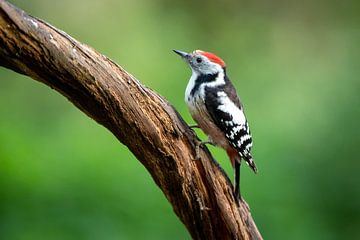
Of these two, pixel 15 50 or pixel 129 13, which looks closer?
pixel 15 50

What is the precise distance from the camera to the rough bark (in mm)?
2170

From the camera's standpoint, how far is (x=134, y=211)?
395 cm

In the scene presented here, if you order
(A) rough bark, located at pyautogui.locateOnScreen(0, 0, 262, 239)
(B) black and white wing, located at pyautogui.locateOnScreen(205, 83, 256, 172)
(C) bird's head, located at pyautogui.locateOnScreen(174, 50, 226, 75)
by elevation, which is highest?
(C) bird's head, located at pyautogui.locateOnScreen(174, 50, 226, 75)

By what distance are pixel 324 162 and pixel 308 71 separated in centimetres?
187

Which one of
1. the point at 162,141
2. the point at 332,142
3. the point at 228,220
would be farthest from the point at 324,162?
the point at 162,141

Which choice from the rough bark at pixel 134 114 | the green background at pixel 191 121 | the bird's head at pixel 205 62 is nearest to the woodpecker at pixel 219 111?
the bird's head at pixel 205 62

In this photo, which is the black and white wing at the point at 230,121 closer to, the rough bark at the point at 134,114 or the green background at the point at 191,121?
the rough bark at the point at 134,114

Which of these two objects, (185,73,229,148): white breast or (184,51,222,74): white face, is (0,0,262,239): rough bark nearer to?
(185,73,229,148): white breast

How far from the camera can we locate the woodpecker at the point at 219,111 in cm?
292

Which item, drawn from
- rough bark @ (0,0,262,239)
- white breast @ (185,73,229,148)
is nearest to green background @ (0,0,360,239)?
white breast @ (185,73,229,148)

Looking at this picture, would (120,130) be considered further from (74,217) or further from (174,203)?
(74,217)

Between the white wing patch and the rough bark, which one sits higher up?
the white wing patch

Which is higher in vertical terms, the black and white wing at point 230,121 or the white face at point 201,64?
the white face at point 201,64

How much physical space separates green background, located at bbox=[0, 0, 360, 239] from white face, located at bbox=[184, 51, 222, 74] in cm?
113
